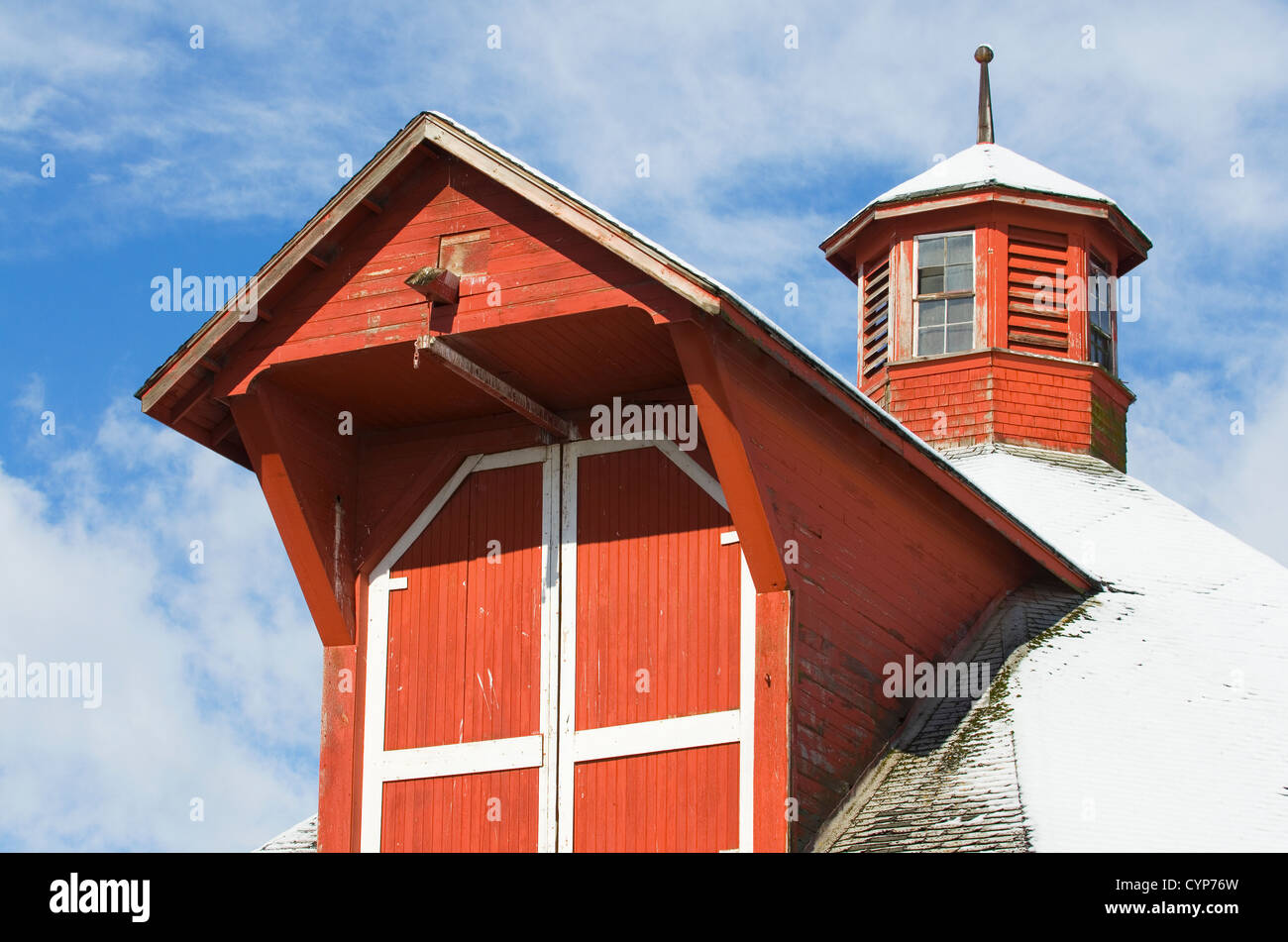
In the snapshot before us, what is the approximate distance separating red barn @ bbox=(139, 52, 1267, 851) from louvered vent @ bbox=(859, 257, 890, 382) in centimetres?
637

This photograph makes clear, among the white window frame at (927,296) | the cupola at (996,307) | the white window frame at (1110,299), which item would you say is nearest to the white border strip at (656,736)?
the cupola at (996,307)

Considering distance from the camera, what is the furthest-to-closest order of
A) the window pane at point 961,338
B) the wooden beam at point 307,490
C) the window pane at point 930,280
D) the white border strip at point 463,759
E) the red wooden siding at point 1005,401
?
the window pane at point 930,280 → the window pane at point 961,338 → the red wooden siding at point 1005,401 → the wooden beam at point 307,490 → the white border strip at point 463,759

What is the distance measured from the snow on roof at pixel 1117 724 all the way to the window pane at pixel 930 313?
12.6 feet

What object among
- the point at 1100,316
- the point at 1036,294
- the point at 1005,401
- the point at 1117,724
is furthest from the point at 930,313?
the point at 1117,724

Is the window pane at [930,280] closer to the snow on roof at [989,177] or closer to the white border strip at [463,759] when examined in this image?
the snow on roof at [989,177]

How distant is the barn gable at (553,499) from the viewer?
552 inches

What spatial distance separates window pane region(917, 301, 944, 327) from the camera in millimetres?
22453

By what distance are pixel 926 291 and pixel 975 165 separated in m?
1.75

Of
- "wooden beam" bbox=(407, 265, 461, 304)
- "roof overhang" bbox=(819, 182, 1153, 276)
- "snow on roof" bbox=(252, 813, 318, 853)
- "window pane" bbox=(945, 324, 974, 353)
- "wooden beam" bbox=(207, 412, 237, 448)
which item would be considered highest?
"roof overhang" bbox=(819, 182, 1153, 276)

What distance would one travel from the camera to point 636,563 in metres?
15.0

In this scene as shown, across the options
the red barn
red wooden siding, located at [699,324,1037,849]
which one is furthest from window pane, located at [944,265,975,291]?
red wooden siding, located at [699,324,1037,849]

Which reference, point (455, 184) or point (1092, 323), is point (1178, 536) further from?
point (455, 184)

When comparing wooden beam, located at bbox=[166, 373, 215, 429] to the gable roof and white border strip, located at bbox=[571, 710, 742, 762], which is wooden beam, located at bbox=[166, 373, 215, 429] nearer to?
the gable roof

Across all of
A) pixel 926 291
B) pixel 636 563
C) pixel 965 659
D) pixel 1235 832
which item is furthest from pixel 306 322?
pixel 926 291
